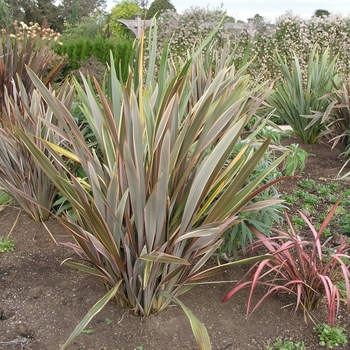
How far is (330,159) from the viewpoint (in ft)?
15.1

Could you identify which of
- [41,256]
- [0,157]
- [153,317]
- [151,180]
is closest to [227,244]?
[153,317]

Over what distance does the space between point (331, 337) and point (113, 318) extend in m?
0.99

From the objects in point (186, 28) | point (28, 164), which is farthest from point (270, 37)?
point (28, 164)

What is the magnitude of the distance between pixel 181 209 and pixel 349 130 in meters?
3.03

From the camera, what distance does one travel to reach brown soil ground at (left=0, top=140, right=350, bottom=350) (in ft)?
6.12

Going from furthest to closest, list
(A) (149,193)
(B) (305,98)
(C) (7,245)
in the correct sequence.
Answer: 1. (B) (305,98)
2. (C) (7,245)
3. (A) (149,193)

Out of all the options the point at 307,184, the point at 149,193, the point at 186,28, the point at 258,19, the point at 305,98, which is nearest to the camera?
the point at 149,193

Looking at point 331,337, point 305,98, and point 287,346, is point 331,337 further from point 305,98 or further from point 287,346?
point 305,98

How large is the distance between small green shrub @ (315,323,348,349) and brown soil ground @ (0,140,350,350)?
1.7 inches

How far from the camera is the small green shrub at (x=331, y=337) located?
1.87 meters

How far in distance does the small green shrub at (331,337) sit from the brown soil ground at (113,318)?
0.04 metres

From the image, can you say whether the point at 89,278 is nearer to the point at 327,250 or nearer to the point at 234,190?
the point at 234,190

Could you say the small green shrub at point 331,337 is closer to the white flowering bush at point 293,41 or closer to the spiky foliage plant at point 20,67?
the spiky foliage plant at point 20,67

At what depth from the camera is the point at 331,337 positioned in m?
1.89
